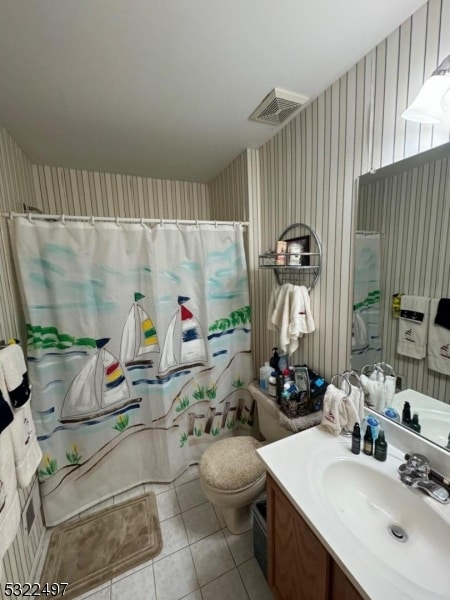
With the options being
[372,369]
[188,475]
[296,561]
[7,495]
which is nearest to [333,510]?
[296,561]

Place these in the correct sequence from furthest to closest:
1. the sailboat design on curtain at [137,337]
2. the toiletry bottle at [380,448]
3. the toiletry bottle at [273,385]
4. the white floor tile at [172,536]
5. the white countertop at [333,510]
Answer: the sailboat design on curtain at [137,337], the toiletry bottle at [273,385], the white floor tile at [172,536], the toiletry bottle at [380,448], the white countertop at [333,510]

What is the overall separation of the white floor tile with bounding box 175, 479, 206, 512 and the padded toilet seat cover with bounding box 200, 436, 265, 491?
1.64 feet

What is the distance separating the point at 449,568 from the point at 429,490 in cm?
18

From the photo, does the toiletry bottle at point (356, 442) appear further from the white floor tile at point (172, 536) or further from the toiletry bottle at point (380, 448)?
the white floor tile at point (172, 536)

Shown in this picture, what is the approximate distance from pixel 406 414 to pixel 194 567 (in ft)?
4.46

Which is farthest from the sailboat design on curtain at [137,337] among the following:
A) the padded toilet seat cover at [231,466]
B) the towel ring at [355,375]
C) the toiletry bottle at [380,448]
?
the toiletry bottle at [380,448]

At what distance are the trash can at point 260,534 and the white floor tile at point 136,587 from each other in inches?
21.5

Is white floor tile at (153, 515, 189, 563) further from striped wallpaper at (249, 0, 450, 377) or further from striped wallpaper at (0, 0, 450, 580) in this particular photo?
striped wallpaper at (249, 0, 450, 377)

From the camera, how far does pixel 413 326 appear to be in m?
1.03

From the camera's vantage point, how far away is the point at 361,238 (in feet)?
3.87

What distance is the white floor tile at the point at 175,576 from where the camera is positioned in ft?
3.98

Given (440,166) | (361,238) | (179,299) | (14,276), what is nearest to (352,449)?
(361,238)

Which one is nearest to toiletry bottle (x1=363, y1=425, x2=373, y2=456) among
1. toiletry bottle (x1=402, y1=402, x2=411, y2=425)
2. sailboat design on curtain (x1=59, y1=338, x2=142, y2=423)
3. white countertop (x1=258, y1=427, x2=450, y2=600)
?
white countertop (x1=258, y1=427, x2=450, y2=600)

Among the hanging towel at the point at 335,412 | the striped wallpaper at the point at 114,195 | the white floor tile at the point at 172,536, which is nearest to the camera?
the hanging towel at the point at 335,412
